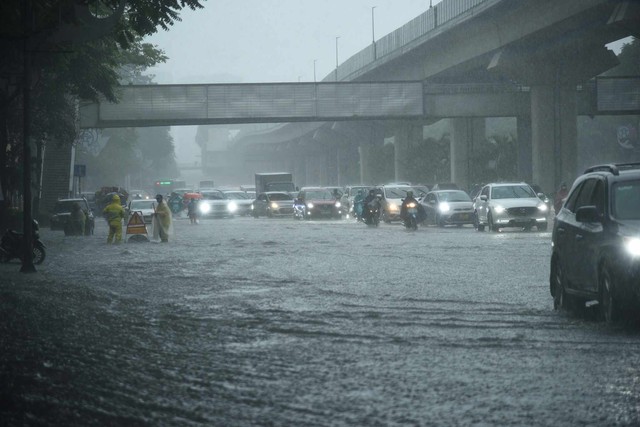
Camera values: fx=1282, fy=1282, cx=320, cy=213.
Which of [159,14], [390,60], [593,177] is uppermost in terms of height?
[390,60]

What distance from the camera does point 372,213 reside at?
5275cm

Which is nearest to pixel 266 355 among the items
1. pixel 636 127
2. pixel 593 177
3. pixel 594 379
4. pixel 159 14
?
pixel 594 379

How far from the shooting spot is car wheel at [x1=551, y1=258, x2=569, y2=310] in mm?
14250

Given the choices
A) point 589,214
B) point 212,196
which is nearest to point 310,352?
point 589,214

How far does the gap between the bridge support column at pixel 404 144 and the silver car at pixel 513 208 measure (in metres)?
44.6

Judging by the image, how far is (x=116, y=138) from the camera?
120 meters

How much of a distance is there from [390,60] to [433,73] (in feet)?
20.0

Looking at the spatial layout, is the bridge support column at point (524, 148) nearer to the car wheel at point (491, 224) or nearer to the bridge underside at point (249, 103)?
the bridge underside at point (249, 103)

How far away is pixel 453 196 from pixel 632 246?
37603 millimetres

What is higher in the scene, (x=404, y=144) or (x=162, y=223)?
(x=404, y=144)

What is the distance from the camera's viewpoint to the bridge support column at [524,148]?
73.2 m

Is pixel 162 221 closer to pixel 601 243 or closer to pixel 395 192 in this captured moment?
pixel 395 192

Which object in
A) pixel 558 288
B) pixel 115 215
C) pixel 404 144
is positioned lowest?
pixel 558 288

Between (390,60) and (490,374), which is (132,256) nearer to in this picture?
(490,374)
